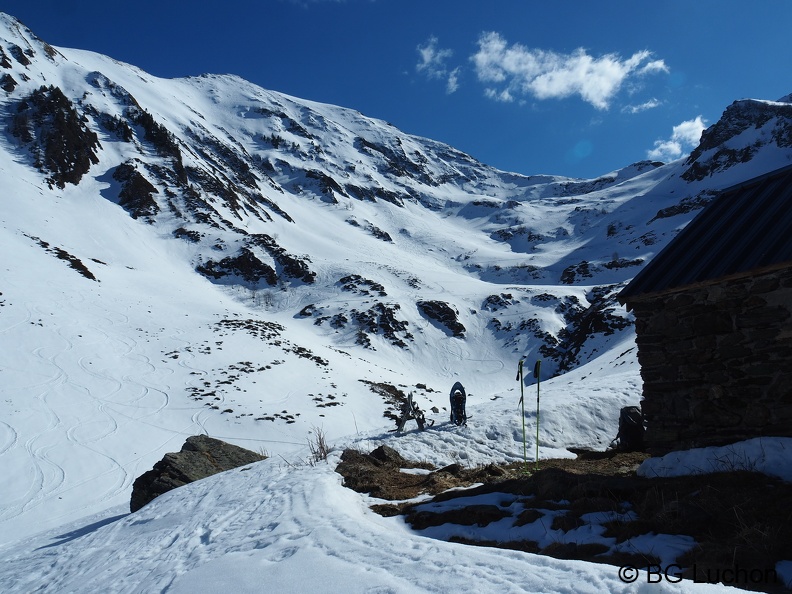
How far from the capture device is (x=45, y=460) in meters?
16.5

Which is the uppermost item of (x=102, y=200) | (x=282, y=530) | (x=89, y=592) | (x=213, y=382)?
(x=102, y=200)

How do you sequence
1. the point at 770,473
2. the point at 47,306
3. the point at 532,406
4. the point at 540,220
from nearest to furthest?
the point at 770,473 → the point at 532,406 → the point at 47,306 → the point at 540,220

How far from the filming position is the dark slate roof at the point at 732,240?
6.77 meters

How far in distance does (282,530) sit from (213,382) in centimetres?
2324

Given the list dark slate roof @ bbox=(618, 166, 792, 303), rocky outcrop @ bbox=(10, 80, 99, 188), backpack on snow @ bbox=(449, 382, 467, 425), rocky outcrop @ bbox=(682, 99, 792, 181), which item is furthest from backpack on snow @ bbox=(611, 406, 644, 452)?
rocky outcrop @ bbox=(682, 99, 792, 181)

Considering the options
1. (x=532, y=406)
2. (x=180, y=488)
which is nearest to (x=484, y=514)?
(x=180, y=488)

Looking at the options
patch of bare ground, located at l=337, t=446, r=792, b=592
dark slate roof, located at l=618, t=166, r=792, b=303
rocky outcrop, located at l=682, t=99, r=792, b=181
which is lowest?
patch of bare ground, located at l=337, t=446, r=792, b=592

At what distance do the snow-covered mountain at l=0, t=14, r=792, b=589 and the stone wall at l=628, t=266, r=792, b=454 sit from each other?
449cm

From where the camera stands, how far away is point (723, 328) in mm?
6988

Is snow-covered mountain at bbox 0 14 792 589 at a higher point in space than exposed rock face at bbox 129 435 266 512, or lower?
higher

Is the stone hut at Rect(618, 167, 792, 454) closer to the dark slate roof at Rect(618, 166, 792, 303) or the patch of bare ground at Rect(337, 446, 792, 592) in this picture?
the dark slate roof at Rect(618, 166, 792, 303)

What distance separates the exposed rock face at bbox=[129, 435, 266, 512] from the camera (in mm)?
11188

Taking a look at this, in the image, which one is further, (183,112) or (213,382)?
(183,112)

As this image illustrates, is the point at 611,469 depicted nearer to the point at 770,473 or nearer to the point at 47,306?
the point at 770,473
